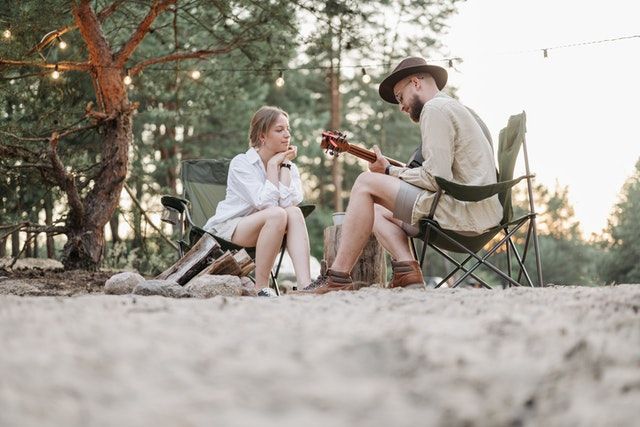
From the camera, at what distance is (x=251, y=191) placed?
354 centimetres

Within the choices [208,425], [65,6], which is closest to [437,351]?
[208,425]

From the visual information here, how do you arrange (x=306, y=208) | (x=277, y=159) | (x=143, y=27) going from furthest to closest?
(x=143, y=27), (x=306, y=208), (x=277, y=159)

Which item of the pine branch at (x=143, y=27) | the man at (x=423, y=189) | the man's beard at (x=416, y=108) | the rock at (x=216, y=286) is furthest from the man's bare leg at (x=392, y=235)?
the pine branch at (x=143, y=27)

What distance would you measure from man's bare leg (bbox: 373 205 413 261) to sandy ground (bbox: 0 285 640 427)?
1.66 m

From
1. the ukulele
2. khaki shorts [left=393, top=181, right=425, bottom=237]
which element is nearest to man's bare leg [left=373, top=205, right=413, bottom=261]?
khaki shorts [left=393, top=181, right=425, bottom=237]

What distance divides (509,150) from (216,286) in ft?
5.17

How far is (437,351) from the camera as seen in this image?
1094mm

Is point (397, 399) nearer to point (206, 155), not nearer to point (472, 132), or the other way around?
point (472, 132)

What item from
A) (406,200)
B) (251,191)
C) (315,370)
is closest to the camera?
(315,370)

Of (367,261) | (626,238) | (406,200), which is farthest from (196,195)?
(626,238)

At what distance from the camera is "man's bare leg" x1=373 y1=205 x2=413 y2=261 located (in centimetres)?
312

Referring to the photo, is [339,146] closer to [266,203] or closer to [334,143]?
[334,143]

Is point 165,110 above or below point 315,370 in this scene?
above

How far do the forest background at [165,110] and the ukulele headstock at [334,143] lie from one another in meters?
2.50
